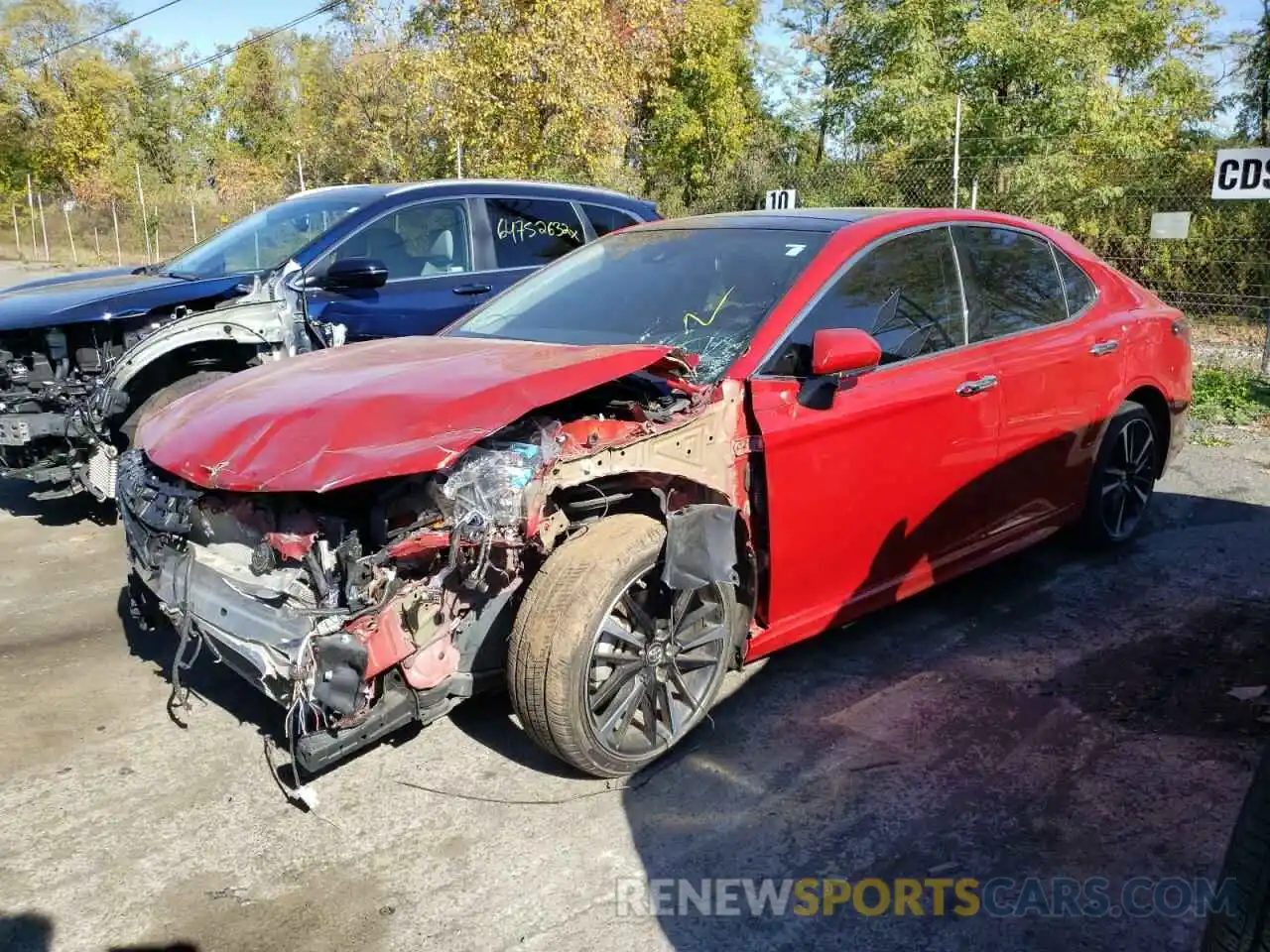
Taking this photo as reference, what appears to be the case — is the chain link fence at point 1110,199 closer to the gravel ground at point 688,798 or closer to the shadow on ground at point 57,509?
the gravel ground at point 688,798

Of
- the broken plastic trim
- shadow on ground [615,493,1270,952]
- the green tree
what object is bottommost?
shadow on ground [615,493,1270,952]

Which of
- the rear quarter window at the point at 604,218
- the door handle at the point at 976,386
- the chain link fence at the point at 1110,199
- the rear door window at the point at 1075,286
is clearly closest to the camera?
the door handle at the point at 976,386

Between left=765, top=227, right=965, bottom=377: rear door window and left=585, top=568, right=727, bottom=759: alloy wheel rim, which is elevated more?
left=765, top=227, right=965, bottom=377: rear door window

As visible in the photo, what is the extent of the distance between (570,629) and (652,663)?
426 mm

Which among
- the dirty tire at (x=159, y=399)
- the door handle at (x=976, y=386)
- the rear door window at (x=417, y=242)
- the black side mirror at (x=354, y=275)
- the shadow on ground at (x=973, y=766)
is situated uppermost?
the rear door window at (x=417, y=242)

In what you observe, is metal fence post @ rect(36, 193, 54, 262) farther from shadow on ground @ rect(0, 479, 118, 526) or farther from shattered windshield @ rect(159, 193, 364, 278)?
shattered windshield @ rect(159, 193, 364, 278)

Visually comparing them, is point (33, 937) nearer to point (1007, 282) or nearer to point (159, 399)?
point (159, 399)

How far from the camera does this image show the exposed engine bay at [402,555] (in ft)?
9.23

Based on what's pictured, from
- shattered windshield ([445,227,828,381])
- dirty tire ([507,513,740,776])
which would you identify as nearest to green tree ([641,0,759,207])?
shattered windshield ([445,227,828,381])

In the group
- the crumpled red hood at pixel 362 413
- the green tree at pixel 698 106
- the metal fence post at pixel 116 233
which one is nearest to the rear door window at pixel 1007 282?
the crumpled red hood at pixel 362 413

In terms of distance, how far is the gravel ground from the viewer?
265cm

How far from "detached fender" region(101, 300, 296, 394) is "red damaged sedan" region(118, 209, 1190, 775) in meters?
1.77

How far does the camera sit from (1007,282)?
4500 millimetres

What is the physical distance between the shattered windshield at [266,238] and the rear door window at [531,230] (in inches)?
36.7
